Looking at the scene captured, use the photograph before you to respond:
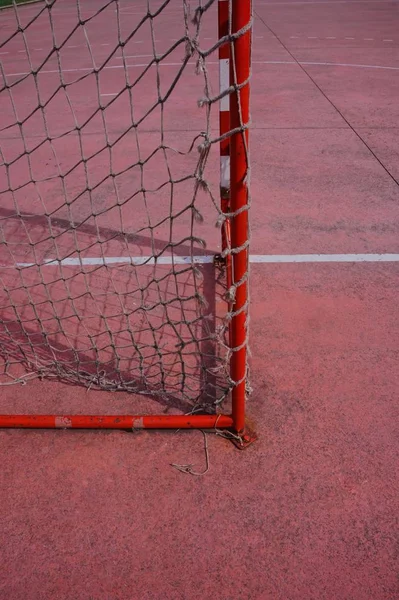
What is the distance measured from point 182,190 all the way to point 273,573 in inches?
140

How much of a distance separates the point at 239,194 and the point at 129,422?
1.24m

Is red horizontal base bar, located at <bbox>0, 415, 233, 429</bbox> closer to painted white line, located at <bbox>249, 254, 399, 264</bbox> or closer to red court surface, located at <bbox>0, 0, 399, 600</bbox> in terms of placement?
red court surface, located at <bbox>0, 0, 399, 600</bbox>

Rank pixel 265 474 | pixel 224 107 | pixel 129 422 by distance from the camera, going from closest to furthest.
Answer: pixel 265 474
pixel 129 422
pixel 224 107

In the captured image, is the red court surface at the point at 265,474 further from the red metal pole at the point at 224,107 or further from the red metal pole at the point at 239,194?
the red metal pole at the point at 224,107

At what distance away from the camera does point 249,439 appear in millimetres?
2375

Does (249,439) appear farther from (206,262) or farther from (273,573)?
(206,262)

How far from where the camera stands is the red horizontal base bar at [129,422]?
237 cm

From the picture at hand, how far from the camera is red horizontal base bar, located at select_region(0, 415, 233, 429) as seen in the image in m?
2.37

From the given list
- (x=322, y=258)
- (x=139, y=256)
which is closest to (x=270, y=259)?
(x=322, y=258)

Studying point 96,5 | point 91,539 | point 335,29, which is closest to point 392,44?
point 335,29

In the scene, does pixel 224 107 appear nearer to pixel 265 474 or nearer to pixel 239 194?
pixel 239 194

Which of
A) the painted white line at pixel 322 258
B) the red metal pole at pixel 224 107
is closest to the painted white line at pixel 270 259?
the painted white line at pixel 322 258

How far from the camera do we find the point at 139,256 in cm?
376

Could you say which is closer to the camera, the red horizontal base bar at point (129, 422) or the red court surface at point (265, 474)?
the red court surface at point (265, 474)
